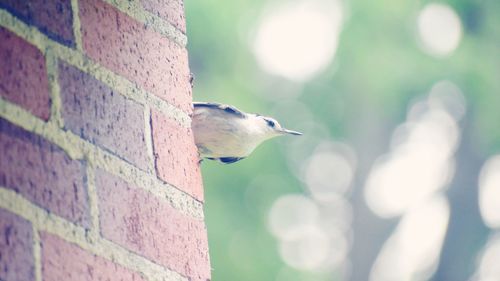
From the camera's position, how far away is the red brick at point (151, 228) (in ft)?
4.33

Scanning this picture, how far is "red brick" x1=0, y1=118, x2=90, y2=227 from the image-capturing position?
3.83ft

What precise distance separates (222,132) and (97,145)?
2.69 metres

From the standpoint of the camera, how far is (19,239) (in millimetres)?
1152

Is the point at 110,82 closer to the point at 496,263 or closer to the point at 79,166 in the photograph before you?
the point at 79,166

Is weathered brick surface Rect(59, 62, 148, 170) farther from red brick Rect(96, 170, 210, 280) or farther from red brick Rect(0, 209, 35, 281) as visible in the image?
red brick Rect(0, 209, 35, 281)

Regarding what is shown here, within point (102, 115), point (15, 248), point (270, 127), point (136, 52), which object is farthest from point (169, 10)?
point (270, 127)

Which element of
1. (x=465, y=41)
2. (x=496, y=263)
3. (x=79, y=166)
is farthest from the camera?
(x=496, y=263)

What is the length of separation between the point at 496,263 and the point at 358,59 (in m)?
3.16

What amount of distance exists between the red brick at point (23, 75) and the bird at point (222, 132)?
2.55m

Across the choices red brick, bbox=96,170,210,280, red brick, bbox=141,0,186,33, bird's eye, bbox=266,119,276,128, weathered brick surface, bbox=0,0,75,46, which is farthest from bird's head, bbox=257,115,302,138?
weathered brick surface, bbox=0,0,75,46

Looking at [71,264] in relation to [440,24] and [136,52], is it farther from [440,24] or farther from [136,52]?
[440,24]

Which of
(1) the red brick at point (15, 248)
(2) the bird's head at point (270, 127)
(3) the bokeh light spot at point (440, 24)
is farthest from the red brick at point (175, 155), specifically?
(3) the bokeh light spot at point (440, 24)

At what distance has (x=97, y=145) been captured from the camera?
4.34 ft

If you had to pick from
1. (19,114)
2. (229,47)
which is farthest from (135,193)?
(229,47)
